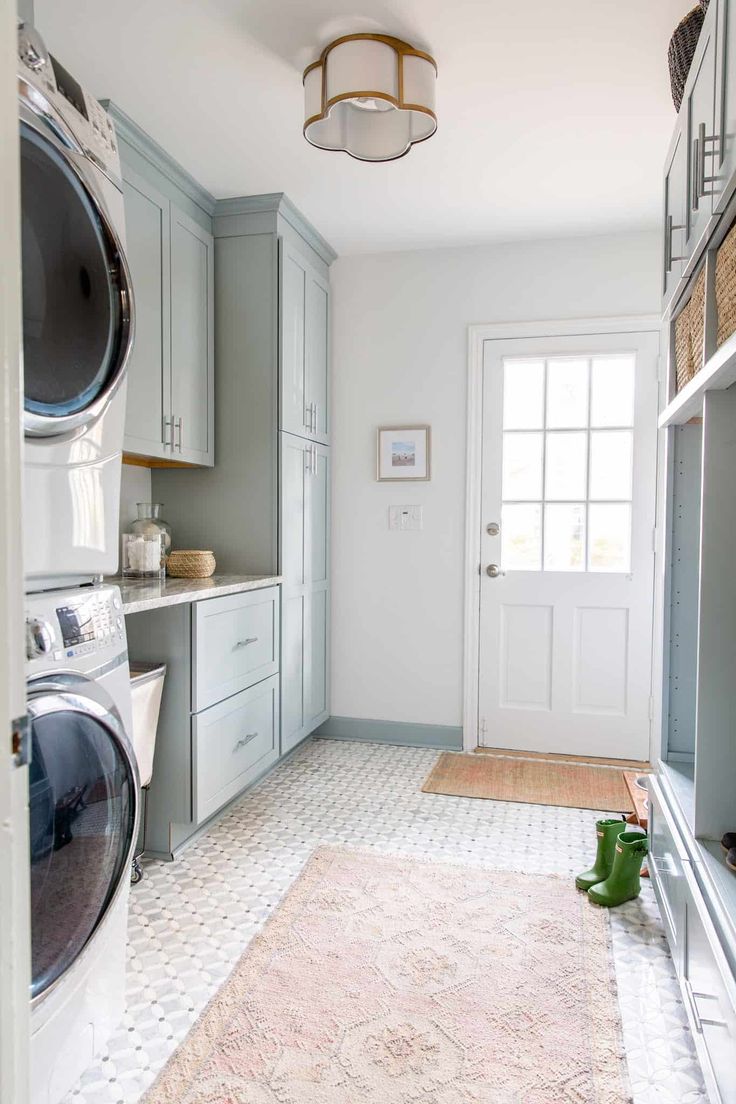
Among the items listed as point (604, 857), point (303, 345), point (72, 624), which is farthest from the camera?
point (303, 345)

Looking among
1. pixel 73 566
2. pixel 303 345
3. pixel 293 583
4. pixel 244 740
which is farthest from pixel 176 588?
pixel 303 345

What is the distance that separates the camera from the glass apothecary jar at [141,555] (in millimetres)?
2801

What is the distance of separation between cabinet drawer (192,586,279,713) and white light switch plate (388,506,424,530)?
895 millimetres

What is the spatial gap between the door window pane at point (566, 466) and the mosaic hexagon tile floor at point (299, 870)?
4.74ft

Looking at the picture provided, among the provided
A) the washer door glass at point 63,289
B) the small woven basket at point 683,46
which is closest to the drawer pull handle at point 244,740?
the washer door glass at point 63,289

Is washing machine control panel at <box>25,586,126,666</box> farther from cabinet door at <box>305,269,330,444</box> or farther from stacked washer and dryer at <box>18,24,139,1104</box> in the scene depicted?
cabinet door at <box>305,269,330,444</box>

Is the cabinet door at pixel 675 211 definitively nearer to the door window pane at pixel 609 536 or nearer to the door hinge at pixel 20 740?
the door window pane at pixel 609 536

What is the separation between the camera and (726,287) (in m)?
1.44

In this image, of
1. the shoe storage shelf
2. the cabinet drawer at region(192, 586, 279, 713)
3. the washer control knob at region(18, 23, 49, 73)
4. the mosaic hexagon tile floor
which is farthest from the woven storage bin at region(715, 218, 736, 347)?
the cabinet drawer at region(192, 586, 279, 713)

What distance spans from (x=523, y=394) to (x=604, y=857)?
2168 millimetres

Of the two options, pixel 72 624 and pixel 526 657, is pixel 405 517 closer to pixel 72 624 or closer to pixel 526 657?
pixel 526 657

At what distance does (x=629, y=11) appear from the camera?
6.27ft

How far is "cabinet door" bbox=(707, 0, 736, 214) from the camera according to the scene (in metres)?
1.26

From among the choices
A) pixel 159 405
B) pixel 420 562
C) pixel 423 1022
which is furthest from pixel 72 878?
pixel 420 562
